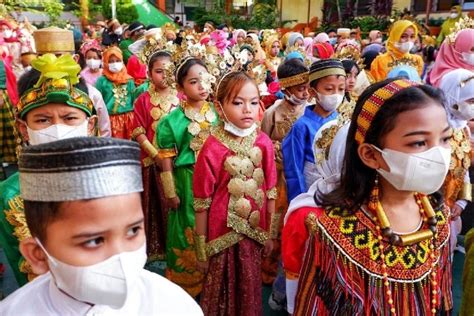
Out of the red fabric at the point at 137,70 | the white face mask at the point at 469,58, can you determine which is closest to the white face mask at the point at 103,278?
the white face mask at the point at 469,58

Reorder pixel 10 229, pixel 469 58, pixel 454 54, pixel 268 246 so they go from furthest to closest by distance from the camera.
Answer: pixel 454 54
pixel 469 58
pixel 268 246
pixel 10 229

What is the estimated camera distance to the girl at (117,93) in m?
A: 5.13

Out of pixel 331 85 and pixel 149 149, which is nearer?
pixel 331 85

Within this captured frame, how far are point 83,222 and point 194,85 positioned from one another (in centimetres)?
231

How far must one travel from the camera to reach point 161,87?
4047 millimetres

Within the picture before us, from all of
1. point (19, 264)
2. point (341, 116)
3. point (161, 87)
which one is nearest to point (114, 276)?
point (19, 264)

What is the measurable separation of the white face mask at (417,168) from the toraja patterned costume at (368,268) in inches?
6.8

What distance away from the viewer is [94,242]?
1.12 m

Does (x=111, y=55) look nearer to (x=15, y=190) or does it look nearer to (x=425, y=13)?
(x=15, y=190)

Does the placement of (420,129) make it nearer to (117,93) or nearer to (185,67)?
(185,67)

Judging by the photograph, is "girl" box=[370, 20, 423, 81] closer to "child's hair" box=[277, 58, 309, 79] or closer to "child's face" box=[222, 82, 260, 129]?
"child's hair" box=[277, 58, 309, 79]

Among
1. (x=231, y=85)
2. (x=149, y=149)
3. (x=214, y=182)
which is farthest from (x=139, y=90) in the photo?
(x=214, y=182)

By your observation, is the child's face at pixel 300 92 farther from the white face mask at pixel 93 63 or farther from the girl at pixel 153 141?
the white face mask at pixel 93 63

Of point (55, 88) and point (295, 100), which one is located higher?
point (55, 88)
